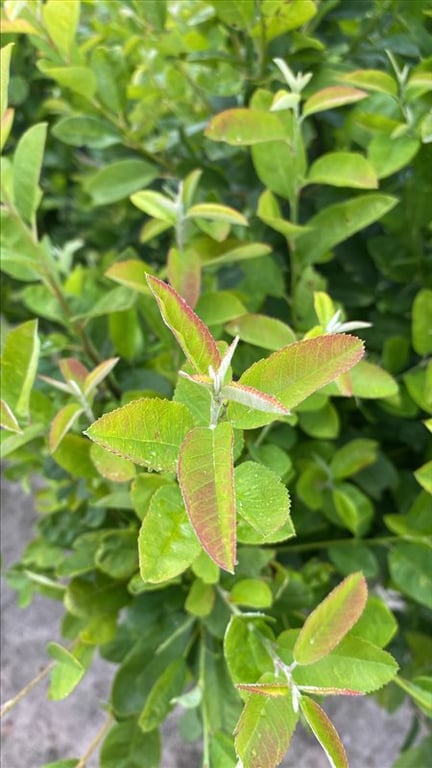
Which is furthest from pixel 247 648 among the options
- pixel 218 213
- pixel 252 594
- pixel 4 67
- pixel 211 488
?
pixel 4 67

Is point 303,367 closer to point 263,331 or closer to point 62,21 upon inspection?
point 263,331

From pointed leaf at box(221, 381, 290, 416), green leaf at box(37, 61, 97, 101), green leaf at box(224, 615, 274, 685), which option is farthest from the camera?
green leaf at box(37, 61, 97, 101)

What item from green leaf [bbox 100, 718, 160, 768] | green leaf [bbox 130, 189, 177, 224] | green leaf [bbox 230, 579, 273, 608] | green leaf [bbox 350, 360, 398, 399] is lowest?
green leaf [bbox 100, 718, 160, 768]

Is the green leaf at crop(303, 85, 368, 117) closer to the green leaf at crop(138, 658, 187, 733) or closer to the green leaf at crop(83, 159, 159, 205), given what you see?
the green leaf at crop(83, 159, 159, 205)

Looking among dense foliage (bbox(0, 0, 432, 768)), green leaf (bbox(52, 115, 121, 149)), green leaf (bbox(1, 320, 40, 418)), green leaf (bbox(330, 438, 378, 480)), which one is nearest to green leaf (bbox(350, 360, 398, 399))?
dense foliage (bbox(0, 0, 432, 768))

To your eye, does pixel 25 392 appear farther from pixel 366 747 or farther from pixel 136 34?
pixel 366 747

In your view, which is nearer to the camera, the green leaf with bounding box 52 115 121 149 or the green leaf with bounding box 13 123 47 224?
the green leaf with bounding box 13 123 47 224

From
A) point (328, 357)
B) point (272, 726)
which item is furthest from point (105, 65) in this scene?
point (272, 726)
